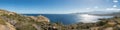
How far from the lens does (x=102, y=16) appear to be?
106625 millimetres

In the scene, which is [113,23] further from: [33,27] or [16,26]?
[16,26]

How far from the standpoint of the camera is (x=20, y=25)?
176ft

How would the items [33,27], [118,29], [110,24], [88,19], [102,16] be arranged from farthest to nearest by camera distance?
[88,19] → [102,16] → [110,24] → [118,29] → [33,27]

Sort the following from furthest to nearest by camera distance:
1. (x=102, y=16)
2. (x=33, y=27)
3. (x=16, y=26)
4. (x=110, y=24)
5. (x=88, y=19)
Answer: (x=88, y=19), (x=102, y=16), (x=110, y=24), (x=33, y=27), (x=16, y=26)

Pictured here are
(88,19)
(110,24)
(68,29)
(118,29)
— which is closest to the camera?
(118,29)

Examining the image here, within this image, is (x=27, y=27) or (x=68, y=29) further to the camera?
(x=68, y=29)

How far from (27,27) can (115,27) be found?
23.2 meters

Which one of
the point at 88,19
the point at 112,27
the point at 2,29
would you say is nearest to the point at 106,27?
the point at 112,27

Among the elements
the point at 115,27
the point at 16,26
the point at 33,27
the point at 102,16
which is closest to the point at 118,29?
the point at 115,27

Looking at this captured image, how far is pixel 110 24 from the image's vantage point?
6906 centimetres

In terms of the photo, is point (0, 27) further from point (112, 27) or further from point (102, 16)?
point (102, 16)

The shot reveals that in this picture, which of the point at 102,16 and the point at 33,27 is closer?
the point at 33,27

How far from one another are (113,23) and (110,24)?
941mm

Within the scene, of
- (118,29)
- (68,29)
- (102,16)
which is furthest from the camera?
(102,16)
